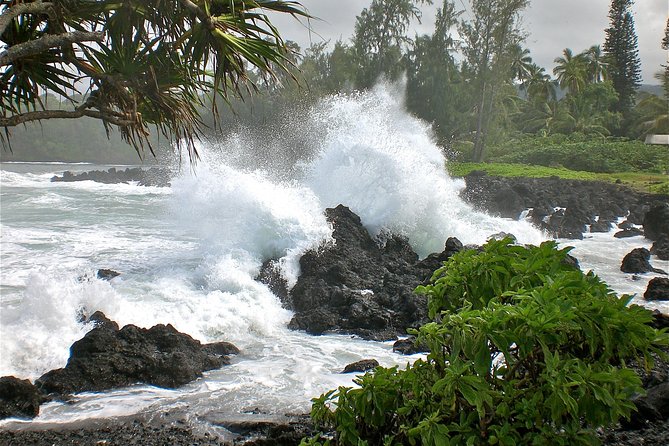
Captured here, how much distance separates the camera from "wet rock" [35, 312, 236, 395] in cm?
534

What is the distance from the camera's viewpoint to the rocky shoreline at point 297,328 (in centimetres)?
415

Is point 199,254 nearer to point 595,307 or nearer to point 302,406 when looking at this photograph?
point 302,406

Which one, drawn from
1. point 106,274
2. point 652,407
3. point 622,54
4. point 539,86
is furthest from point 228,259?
point 539,86

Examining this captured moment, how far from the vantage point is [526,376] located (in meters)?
1.71

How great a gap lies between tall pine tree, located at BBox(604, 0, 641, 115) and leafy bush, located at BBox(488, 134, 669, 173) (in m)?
4.62

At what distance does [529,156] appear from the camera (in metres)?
32.1

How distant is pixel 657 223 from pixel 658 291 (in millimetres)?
7016

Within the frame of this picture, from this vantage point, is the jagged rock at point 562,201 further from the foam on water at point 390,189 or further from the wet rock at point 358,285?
the wet rock at point 358,285

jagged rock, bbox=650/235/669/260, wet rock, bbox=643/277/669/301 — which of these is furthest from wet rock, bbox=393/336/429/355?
jagged rock, bbox=650/235/669/260

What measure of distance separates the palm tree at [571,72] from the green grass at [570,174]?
43.4 feet

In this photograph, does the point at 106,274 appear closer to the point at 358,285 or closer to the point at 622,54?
the point at 358,285

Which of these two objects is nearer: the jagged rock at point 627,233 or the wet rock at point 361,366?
the wet rock at point 361,366

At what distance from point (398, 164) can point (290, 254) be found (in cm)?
485

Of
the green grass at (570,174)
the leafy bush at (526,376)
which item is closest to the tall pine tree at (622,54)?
the green grass at (570,174)
